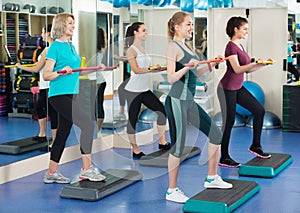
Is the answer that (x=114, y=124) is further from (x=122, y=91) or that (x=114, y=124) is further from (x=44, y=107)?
(x=44, y=107)

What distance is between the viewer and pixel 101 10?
6699 mm

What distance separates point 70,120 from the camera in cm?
506

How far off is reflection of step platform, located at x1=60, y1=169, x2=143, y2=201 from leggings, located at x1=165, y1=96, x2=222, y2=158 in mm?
725

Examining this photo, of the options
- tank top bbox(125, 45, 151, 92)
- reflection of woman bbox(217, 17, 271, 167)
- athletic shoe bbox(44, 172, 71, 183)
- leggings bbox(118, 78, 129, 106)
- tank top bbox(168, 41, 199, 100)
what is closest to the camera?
tank top bbox(168, 41, 199, 100)

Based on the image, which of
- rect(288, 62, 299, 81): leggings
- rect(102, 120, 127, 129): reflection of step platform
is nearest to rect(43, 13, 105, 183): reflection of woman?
A: rect(102, 120, 127, 129): reflection of step platform

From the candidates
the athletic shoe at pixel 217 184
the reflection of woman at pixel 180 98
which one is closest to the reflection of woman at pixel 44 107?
the reflection of woman at pixel 180 98

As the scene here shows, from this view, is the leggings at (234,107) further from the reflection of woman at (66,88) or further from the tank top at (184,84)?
the reflection of woman at (66,88)

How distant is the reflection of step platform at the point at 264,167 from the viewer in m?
5.50

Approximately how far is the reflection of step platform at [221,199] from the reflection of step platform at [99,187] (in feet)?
2.56

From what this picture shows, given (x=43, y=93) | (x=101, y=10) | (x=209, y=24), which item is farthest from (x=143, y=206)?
(x=209, y=24)

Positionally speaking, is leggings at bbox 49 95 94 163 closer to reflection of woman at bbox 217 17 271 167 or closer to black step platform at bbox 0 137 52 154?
black step platform at bbox 0 137 52 154

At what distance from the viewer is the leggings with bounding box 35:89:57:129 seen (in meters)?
5.70

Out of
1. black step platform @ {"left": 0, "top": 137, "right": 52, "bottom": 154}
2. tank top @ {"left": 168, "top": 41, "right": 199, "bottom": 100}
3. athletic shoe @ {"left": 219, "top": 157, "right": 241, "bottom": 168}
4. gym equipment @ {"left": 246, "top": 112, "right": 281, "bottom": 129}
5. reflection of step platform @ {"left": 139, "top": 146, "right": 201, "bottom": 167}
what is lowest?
athletic shoe @ {"left": 219, "top": 157, "right": 241, "bottom": 168}

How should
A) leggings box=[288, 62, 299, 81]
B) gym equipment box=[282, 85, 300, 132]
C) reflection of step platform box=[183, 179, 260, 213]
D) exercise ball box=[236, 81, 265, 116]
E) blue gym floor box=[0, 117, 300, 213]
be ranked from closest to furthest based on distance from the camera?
1. reflection of step platform box=[183, 179, 260, 213]
2. blue gym floor box=[0, 117, 300, 213]
3. gym equipment box=[282, 85, 300, 132]
4. leggings box=[288, 62, 299, 81]
5. exercise ball box=[236, 81, 265, 116]
